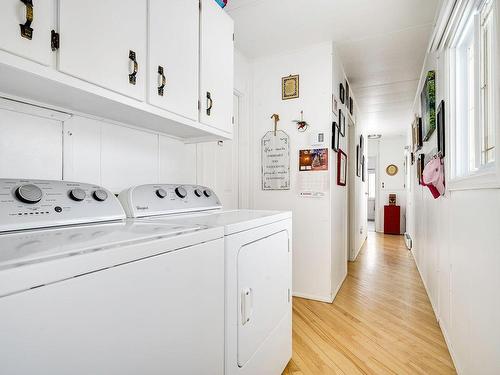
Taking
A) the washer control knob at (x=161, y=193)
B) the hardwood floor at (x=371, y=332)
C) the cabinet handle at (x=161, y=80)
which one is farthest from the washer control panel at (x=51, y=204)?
the hardwood floor at (x=371, y=332)

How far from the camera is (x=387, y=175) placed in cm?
727

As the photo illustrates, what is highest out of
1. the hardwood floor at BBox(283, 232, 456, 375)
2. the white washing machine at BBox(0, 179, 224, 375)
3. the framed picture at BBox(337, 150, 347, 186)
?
the framed picture at BBox(337, 150, 347, 186)

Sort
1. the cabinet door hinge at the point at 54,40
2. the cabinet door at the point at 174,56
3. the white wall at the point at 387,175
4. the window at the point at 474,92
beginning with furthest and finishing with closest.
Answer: the white wall at the point at 387,175 → the window at the point at 474,92 → the cabinet door at the point at 174,56 → the cabinet door hinge at the point at 54,40

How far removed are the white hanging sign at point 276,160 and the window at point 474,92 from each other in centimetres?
141

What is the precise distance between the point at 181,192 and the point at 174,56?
70 cm

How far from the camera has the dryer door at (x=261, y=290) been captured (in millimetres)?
1175

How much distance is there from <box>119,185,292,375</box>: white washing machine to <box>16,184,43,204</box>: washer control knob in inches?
14.3

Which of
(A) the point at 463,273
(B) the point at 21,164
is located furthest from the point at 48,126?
(A) the point at 463,273

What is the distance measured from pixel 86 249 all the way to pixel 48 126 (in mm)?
860

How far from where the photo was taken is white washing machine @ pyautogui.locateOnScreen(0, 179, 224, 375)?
19.3 inches

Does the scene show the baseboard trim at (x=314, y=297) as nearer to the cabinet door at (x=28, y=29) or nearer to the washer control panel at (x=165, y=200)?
the washer control panel at (x=165, y=200)

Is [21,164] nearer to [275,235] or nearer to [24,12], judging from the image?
[24,12]

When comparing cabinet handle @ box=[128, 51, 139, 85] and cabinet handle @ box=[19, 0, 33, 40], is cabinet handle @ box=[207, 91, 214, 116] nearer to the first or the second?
cabinet handle @ box=[128, 51, 139, 85]

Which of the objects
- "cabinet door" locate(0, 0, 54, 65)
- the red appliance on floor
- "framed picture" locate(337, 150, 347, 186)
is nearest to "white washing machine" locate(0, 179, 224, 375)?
"cabinet door" locate(0, 0, 54, 65)
